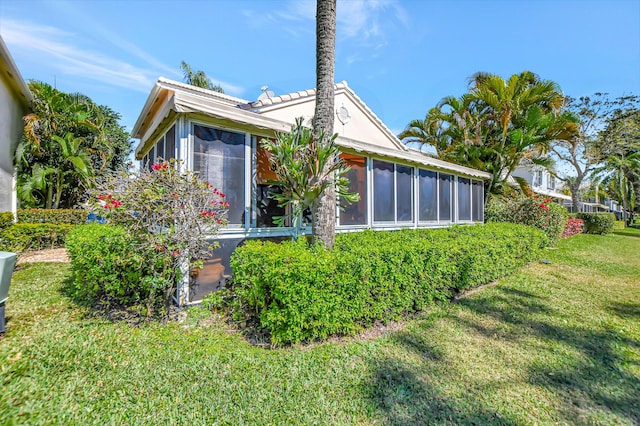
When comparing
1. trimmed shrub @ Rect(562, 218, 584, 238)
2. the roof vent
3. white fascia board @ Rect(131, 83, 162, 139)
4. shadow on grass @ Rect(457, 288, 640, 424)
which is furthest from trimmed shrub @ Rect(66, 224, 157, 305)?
trimmed shrub @ Rect(562, 218, 584, 238)

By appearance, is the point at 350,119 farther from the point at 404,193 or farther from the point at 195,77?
the point at 195,77

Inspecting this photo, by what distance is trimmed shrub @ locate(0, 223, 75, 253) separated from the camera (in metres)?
8.71

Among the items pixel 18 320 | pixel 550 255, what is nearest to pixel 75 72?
pixel 18 320

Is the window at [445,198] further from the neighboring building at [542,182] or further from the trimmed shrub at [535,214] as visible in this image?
the neighboring building at [542,182]

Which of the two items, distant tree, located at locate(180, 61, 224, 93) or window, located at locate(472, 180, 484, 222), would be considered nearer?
window, located at locate(472, 180, 484, 222)

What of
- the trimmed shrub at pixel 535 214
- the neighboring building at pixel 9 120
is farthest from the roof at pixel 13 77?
the trimmed shrub at pixel 535 214

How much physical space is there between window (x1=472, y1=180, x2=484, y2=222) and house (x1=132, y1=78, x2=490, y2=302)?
0.05m

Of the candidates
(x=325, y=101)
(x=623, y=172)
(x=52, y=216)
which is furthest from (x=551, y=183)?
(x=52, y=216)

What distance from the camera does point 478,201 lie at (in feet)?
46.0

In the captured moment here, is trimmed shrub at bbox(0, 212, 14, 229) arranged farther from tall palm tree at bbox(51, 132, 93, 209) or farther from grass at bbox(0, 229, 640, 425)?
grass at bbox(0, 229, 640, 425)

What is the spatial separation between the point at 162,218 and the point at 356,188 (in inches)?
207

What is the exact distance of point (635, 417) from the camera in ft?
9.06

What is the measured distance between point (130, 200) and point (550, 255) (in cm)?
1329

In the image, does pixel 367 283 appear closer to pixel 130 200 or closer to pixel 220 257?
pixel 220 257
